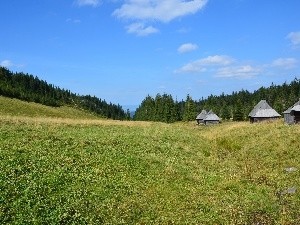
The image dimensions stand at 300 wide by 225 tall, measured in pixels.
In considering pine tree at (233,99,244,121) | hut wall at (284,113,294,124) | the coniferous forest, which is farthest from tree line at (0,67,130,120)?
hut wall at (284,113,294,124)

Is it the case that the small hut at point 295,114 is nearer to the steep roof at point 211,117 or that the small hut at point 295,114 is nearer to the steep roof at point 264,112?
the steep roof at point 264,112

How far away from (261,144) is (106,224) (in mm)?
21755

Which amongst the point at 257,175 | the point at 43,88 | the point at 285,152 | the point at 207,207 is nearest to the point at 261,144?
the point at 285,152

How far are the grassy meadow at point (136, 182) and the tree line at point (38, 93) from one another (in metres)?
88.6

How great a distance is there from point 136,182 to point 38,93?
143539 mm

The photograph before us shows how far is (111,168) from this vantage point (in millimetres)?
20469

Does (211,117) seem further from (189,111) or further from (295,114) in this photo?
(295,114)

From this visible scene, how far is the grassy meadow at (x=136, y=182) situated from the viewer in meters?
14.8

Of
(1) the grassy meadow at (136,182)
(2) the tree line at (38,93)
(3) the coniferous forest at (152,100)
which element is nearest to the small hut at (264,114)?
(1) the grassy meadow at (136,182)

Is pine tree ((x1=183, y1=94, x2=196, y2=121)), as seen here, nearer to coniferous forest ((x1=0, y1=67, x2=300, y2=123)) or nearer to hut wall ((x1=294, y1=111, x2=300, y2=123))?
coniferous forest ((x1=0, y1=67, x2=300, y2=123))

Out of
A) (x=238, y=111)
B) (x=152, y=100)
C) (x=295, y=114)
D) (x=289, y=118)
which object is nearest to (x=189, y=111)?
(x=238, y=111)

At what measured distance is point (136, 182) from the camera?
62.0 ft

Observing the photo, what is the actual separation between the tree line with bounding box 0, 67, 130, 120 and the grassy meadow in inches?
3487

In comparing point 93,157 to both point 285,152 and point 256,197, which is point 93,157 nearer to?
point 256,197
